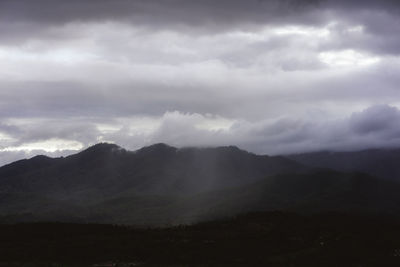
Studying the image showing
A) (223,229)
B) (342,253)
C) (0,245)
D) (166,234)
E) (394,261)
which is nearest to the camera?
(394,261)

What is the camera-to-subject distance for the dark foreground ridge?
2265 inches

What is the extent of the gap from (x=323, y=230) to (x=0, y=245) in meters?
47.5

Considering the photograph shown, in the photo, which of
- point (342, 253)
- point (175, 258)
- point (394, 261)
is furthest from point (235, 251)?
point (394, 261)

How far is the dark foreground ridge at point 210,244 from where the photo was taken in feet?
189

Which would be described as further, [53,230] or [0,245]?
[53,230]

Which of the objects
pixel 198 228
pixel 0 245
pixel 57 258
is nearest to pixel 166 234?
pixel 198 228

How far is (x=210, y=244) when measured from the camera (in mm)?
67000

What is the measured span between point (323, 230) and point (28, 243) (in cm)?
4388

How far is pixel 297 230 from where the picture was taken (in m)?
76.8

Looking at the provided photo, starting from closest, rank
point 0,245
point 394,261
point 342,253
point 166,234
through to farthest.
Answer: point 394,261 < point 342,253 < point 0,245 < point 166,234

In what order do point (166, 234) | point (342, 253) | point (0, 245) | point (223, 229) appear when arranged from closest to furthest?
1. point (342, 253)
2. point (0, 245)
3. point (166, 234)
4. point (223, 229)

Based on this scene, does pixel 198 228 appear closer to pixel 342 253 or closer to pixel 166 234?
pixel 166 234

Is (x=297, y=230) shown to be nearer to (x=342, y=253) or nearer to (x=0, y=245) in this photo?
(x=342, y=253)

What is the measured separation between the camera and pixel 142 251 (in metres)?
62.4
